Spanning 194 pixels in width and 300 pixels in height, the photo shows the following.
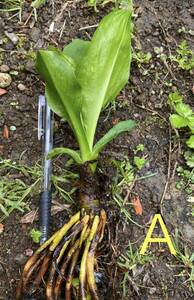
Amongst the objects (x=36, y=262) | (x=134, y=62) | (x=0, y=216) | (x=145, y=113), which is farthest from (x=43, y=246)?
(x=134, y=62)

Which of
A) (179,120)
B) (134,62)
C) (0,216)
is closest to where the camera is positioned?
(0,216)

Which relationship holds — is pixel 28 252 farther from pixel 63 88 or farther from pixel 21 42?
pixel 21 42

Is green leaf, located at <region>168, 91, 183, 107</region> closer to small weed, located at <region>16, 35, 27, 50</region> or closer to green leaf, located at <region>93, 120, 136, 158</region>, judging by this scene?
green leaf, located at <region>93, 120, 136, 158</region>

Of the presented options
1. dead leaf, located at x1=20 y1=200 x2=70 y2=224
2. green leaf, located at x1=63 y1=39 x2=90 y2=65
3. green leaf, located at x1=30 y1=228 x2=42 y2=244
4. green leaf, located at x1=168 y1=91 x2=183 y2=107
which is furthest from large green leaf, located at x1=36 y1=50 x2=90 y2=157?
green leaf, located at x1=168 y1=91 x2=183 y2=107

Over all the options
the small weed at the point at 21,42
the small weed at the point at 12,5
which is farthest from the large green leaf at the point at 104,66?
the small weed at the point at 12,5

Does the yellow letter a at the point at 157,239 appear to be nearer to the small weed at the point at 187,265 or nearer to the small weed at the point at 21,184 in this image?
the small weed at the point at 187,265

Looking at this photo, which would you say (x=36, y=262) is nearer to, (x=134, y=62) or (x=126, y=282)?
(x=126, y=282)
